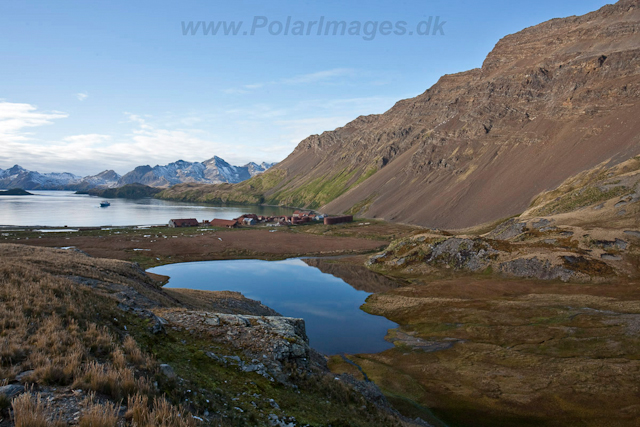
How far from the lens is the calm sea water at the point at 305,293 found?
147 ft

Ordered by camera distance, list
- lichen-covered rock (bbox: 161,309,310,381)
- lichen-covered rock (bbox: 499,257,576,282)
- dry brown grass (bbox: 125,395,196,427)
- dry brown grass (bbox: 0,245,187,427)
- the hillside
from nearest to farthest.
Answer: dry brown grass (bbox: 125,395,196,427) < dry brown grass (bbox: 0,245,187,427) < the hillside < lichen-covered rock (bbox: 161,309,310,381) < lichen-covered rock (bbox: 499,257,576,282)

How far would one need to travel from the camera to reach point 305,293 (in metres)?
64.6

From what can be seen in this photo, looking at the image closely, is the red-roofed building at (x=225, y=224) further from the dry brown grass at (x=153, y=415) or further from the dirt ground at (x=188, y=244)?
the dry brown grass at (x=153, y=415)

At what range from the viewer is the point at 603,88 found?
151000mm

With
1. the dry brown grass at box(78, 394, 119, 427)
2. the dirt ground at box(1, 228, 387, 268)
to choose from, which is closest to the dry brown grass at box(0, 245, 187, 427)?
the dry brown grass at box(78, 394, 119, 427)

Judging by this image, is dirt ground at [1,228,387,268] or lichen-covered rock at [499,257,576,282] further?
dirt ground at [1,228,387,268]

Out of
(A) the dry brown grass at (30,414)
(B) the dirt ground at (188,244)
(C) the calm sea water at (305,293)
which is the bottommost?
(C) the calm sea water at (305,293)

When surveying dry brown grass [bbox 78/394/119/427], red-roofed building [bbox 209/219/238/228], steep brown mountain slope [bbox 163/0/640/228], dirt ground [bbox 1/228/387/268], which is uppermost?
steep brown mountain slope [bbox 163/0/640/228]

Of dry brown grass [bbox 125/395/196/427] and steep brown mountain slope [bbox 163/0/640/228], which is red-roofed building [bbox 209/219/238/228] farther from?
dry brown grass [bbox 125/395/196/427]

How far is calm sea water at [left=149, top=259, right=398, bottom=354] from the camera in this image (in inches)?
1764

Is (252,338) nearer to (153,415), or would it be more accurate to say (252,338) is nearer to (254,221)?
(153,415)

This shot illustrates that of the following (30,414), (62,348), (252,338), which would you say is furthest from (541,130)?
(30,414)

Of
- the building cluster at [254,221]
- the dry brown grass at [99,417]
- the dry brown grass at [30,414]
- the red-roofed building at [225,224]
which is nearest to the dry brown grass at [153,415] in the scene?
the dry brown grass at [99,417]

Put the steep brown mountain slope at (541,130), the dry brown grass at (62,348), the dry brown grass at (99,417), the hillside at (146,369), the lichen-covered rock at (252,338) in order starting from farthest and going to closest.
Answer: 1. the steep brown mountain slope at (541,130)
2. the lichen-covered rock at (252,338)
3. the hillside at (146,369)
4. the dry brown grass at (62,348)
5. the dry brown grass at (99,417)
